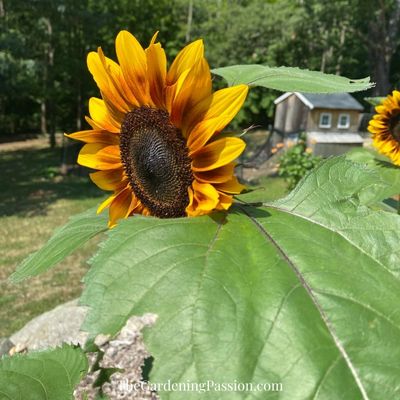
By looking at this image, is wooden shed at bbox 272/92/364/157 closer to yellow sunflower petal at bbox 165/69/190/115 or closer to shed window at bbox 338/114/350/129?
shed window at bbox 338/114/350/129

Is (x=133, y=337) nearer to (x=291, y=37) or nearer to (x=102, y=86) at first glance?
(x=102, y=86)

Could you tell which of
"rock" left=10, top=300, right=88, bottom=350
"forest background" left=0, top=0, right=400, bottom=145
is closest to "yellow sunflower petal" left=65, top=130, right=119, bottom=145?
"rock" left=10, top=300, right=88, bottom=350

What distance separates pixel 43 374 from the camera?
0.96 m

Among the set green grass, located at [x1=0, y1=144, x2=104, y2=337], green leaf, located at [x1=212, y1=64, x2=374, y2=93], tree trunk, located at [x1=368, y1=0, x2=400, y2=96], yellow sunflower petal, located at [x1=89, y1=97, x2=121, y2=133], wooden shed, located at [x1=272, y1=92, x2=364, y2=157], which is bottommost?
green grass, located at [x1=0, y1=144, x2=104, y2=337]

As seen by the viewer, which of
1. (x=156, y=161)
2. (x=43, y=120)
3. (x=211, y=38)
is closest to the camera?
(x=156, y=161)

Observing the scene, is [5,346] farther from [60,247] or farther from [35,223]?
[35,223]

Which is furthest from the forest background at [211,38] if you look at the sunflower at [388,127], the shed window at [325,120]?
the sunflower at [388,127]

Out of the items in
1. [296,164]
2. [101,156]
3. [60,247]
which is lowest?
[296,164]

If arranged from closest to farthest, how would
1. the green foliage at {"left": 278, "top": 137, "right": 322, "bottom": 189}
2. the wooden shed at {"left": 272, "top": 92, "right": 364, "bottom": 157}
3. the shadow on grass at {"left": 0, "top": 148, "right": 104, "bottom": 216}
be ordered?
the green foliage at {"left": 278, "top": 137, "right": 322, "bottom": 189} → the shadow on grass at {"left": 0, "top": 148, "right": 104, "bottom": 216} → the wooden shed at {"left": 272, "top": 92, "right": 364, "bottom": 157}

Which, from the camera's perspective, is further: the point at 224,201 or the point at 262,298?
the point at 224,201

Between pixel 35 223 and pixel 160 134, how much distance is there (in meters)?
7.97

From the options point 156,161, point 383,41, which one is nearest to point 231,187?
point 156,161

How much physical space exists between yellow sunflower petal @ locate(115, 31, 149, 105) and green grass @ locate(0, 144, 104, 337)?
162 inches

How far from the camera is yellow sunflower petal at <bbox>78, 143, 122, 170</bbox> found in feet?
3.05
